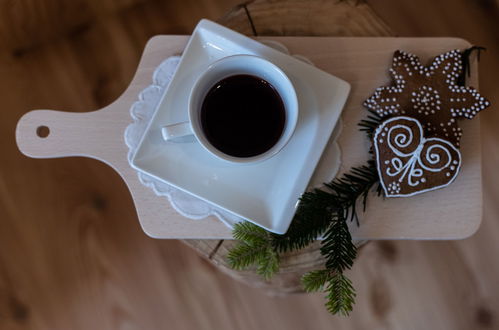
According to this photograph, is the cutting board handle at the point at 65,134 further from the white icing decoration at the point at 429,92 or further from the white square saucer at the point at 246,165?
the white icing decoration at the point at 429,92

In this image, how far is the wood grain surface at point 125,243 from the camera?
0.99 m

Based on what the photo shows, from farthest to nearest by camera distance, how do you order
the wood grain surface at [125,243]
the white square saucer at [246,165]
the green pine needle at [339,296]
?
1. the wood grain surface at [125,243]
2. the white square saucer at [246,165]
3. the green pine needle at [339,296]

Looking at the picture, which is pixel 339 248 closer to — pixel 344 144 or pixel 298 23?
pixel 344 144

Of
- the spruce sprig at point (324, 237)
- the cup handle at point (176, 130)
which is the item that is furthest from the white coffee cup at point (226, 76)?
the spruce sprig at point (324, 237)

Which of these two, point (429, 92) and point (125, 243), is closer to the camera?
point (429, 92)

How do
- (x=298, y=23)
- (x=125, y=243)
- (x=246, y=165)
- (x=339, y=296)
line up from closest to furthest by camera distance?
(x=339, y=296) < (x=246, y=165) < (x=298, y=23) < (x=125, y=243)

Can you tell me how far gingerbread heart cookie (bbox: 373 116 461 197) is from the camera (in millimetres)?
608

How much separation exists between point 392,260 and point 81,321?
801 mm

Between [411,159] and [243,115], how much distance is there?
267 millimetres

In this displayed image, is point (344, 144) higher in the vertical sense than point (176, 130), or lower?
lower

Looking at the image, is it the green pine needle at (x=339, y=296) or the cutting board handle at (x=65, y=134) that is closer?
the green pine needle at (x=339, y=296)

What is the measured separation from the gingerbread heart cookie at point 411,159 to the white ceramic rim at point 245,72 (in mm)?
162

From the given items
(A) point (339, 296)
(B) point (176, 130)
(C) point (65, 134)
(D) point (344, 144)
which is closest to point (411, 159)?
(D) point (344, 144)

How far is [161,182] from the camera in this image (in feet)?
2.21
